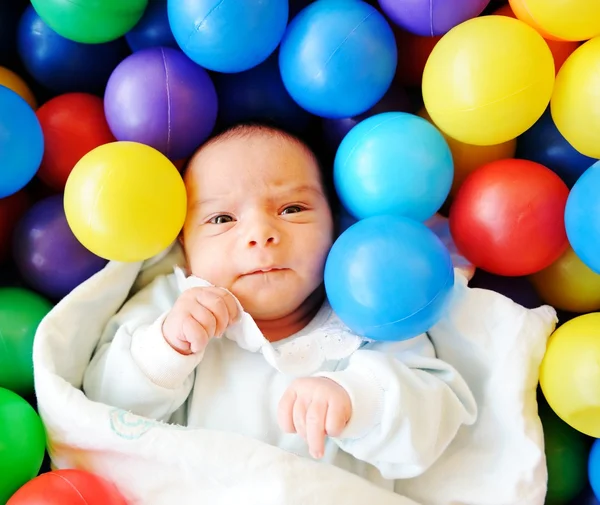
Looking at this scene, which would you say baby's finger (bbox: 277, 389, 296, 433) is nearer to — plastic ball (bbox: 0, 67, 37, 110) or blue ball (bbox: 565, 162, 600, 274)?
blue ball (bbox: 565, 162, 600, 274)

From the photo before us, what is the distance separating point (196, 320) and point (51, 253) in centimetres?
31

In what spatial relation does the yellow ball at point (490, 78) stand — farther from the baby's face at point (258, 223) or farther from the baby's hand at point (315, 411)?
the baby's hand at point (315, 411)

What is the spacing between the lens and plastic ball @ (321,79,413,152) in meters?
1.36

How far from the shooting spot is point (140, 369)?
3.76 feet

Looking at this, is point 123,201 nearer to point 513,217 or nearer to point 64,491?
point 64,491

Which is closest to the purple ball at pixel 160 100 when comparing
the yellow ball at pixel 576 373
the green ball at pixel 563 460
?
the yellow ball at pixel 576 373

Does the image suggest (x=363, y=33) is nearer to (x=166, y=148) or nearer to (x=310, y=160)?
(x=310, y=160)

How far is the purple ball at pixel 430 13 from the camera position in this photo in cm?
121

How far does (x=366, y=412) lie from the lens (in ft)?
3.47

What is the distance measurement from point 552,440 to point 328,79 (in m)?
0.76

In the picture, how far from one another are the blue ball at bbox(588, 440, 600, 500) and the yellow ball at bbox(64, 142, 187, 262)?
2.70 ft

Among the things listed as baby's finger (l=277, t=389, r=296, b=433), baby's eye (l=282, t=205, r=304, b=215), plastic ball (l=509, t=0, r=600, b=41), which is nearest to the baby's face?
baby's eye (l=282, t=205, r=304, b=215)

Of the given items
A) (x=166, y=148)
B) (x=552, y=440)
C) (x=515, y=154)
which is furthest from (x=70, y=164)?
(x=552, y=440)

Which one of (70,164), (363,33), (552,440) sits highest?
(363,33)
